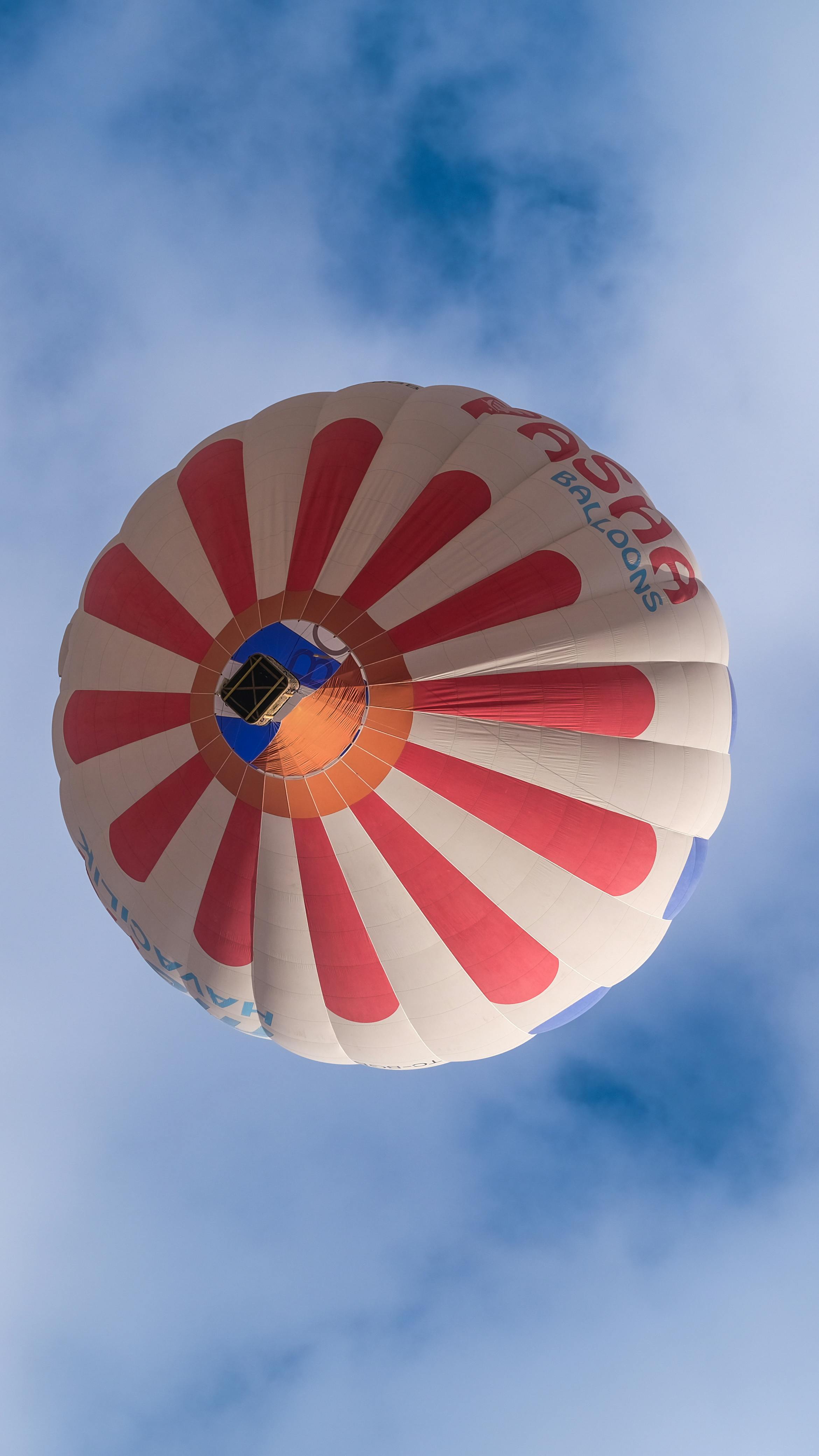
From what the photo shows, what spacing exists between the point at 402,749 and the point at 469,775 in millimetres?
815

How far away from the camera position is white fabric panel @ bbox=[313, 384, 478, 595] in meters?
9.68

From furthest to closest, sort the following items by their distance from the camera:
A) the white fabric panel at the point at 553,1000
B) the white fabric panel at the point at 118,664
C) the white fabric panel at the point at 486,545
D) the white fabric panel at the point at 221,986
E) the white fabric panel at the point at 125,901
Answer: the white fabric panel at the point at 125,901
the white fabric panel at the point at 221,986
the white fabric panel at the point at 553,1000
the white fabric panel at the point at 118,664
the white fabric panel at the point at 486,545

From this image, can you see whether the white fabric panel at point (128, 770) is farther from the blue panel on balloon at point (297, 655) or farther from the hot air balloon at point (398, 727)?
the blue panel on balloon at point (297, 655)

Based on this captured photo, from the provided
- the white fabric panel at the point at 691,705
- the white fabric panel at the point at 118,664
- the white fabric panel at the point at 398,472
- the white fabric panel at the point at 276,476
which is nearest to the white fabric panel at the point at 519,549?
the white fabric panel at the point at 398,472

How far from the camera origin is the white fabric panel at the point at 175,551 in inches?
394

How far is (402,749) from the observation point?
932 cm

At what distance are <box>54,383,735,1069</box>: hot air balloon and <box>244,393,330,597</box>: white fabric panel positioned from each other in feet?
0.15

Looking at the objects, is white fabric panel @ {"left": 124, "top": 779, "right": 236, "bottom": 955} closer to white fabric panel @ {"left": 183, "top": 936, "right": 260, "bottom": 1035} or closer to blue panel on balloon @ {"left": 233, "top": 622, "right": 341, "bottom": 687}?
white fabric panel @ {"left": 183, "top": 936, "right": 260, "bottom": 1035}

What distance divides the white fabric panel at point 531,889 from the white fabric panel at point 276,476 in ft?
9.34

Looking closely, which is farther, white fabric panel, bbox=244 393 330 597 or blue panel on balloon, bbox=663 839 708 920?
blue panel on balloon, bbox=663 839 708 920

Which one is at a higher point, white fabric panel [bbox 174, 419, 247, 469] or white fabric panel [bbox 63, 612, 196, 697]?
white fabric panel [bbox 174, 419, 247, 469]

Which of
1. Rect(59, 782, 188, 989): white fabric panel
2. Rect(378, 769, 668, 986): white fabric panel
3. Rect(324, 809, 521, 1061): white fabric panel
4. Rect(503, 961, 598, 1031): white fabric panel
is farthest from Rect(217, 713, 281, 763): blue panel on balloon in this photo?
Rect(503, 961, 598, 1031): white fabric panel

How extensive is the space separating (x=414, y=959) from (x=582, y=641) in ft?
14.0

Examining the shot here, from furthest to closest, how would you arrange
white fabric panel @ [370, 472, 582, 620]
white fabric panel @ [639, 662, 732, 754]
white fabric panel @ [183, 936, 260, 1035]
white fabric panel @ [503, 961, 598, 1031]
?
1. white fabric panel @ [183, 936, 260, 1035]
2. white fabric panel @ [503, 961, 598, 1031]
3. white fabric panel @ [639, 662, 732, 754]
4. white fabric panel @ [370, 472, 582, 620]
